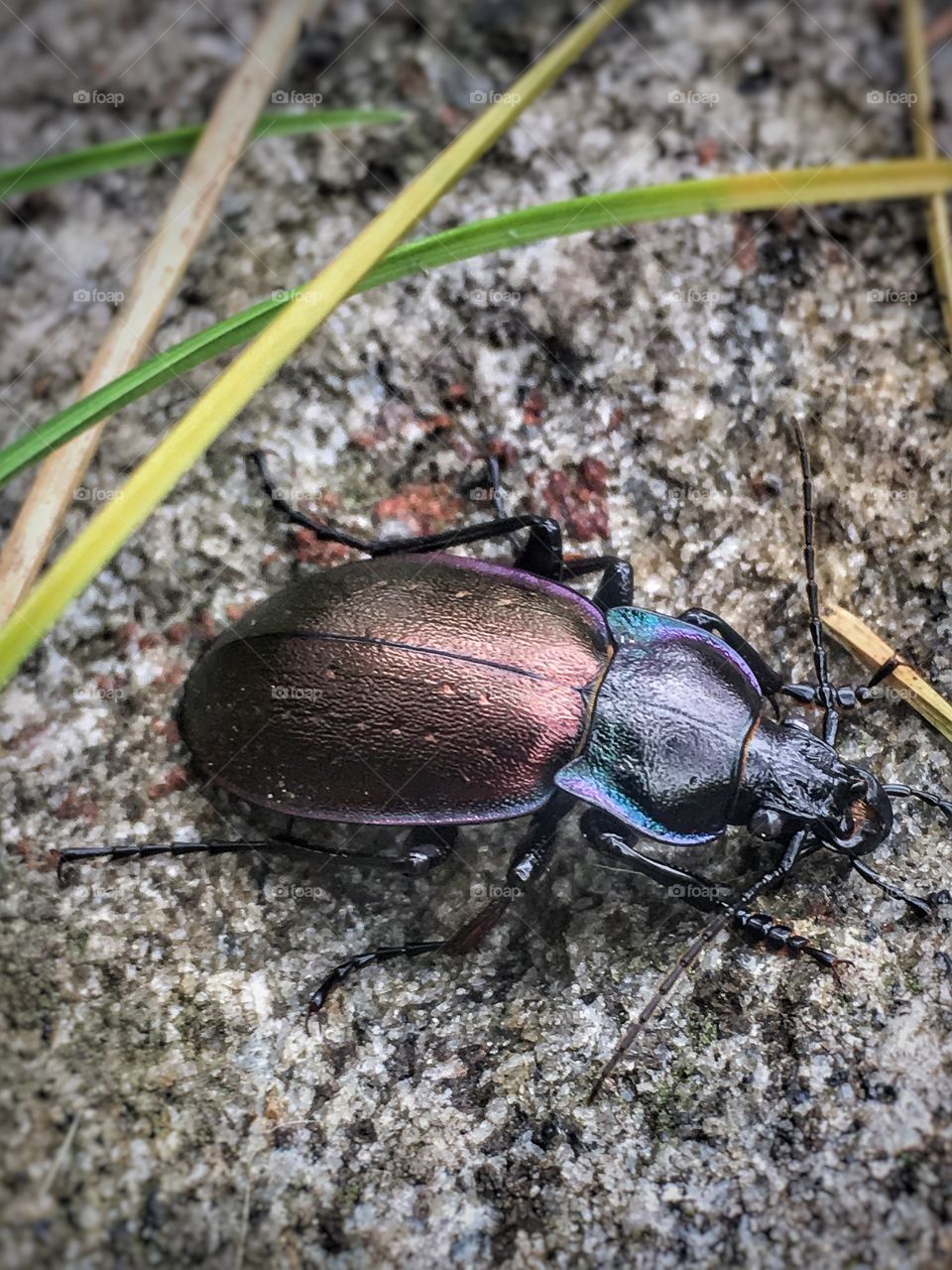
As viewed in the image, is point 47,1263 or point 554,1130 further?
point 554,1130

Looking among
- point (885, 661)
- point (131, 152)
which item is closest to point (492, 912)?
point (885, 661)

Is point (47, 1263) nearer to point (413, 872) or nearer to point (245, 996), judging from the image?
point (245, 996)

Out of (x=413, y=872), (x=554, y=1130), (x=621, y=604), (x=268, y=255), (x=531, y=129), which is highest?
(x=531, y=129)

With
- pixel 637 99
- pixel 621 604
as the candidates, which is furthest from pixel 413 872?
pixel 637 99

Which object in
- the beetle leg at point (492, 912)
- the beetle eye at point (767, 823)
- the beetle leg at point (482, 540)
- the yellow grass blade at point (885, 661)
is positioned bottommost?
the beetle leg at point (492, 912)

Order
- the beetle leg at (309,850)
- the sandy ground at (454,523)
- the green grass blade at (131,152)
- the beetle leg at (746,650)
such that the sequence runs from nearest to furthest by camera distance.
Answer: the sandy ground at (454,523), the beetle leg at (309,850), the beetle leg at (746,650), the green grass blade at (131,152)

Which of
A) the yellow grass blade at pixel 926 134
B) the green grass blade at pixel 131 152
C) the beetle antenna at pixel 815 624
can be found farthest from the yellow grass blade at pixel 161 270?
the yellow grass blade at pixel 926 134

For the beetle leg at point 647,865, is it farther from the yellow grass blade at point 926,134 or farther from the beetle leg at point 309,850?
the yellow grass blade at point 926,134

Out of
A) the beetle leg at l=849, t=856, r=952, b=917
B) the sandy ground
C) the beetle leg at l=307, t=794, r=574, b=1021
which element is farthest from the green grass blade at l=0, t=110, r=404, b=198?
the beetle leg at l=849, t=856, r=952, b=917
